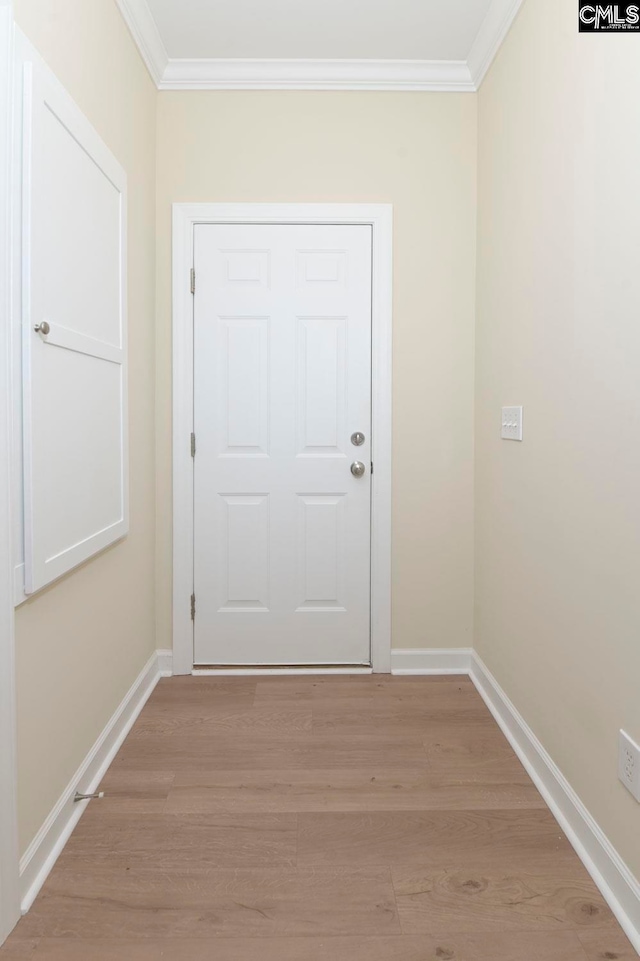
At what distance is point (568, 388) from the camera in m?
1.75

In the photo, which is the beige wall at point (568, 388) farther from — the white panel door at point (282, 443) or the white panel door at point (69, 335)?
the white panel door at point (69, 335)

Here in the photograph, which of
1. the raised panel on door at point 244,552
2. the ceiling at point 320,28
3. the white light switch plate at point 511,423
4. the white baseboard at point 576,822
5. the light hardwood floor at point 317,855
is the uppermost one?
the ceiling at point 320,28

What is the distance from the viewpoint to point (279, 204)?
2.68 m

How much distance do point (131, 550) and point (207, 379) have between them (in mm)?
828

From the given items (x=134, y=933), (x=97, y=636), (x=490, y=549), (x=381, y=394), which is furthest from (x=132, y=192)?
(x=134, y=933)

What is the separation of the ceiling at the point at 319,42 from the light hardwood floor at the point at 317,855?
258cm

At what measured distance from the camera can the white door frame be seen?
2.68m

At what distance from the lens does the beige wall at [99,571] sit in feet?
4.96

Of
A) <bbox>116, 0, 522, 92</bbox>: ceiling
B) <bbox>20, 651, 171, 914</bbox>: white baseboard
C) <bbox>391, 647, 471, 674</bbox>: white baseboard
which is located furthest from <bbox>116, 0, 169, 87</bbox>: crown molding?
<bbox>391, 647, 471, 674</bbox>: white baseboard

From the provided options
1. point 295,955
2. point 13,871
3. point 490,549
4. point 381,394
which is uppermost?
point 381,394

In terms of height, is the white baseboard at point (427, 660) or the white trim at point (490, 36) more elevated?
the white trim at point (490, 36)

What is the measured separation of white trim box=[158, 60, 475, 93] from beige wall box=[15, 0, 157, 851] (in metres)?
0.19

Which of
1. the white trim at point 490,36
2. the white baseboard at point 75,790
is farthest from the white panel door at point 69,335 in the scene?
the white trim at point 490,36

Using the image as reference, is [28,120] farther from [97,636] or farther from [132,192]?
[97,636]
